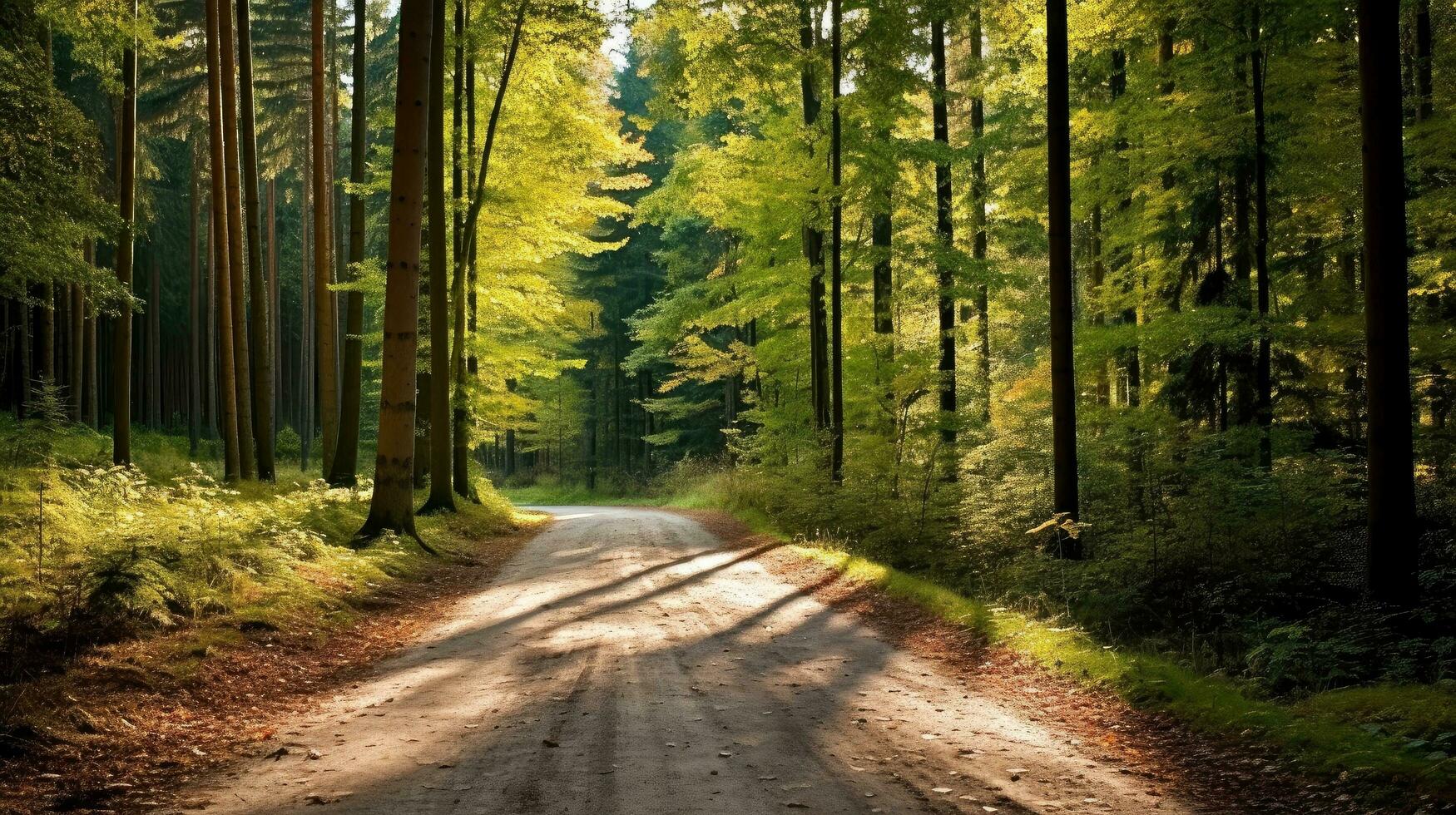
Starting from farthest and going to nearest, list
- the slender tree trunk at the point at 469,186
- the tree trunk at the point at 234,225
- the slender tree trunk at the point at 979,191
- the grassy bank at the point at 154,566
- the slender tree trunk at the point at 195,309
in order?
1. the slender tree trunk at the point at 195,309
2. the slender tree trunk at the point at 469,186
3. the slender tree trunk at the point at 979,191
4. the tree trunk at the point at 234,225
5. the grassy bank at the point at 154,566

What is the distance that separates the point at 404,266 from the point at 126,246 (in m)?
6.48

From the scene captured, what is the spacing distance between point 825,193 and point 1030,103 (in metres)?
6.09

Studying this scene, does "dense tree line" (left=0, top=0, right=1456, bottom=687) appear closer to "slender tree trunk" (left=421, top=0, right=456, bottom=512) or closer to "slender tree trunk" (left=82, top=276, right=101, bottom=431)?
"slender tree trunk" (left=421, top=0, right=456, bottom=512)

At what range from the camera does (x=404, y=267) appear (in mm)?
12438

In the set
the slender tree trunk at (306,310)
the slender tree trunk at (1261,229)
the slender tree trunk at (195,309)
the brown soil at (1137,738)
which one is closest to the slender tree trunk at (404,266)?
the brown soil at (1137,738)

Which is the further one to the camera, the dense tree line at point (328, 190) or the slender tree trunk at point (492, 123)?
the slender tree trunk at point (492, 123)

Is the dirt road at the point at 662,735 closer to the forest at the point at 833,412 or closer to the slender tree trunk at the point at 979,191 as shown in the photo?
the forest at the point at 833,412

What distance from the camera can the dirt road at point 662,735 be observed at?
13.9ft

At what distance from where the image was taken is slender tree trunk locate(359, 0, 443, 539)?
12.3m

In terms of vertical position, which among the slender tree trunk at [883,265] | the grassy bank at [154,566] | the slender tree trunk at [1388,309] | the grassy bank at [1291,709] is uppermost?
the slender tree trunk at [883,265]

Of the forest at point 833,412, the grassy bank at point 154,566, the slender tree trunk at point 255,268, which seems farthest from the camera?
the slender tree trunk at point 255,268

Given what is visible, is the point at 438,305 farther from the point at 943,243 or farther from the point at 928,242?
the point at 943,243

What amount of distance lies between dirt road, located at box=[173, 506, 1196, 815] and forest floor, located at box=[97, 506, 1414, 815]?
0.02 m

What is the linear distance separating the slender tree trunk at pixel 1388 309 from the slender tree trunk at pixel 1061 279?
3.25 meters
